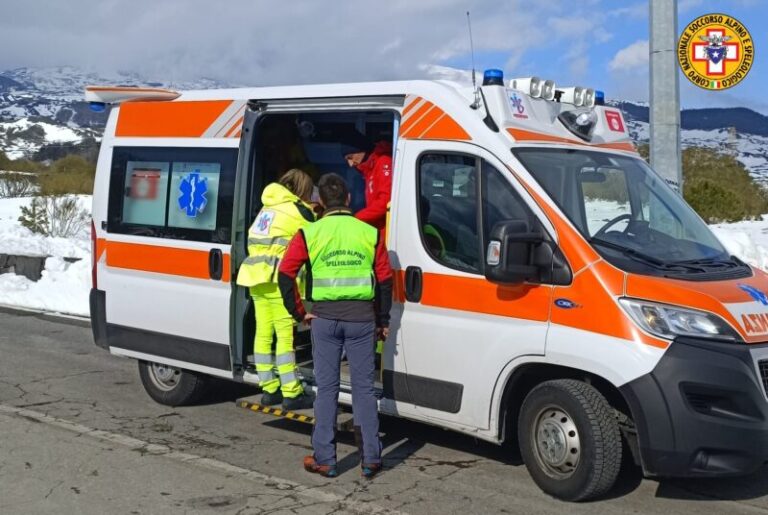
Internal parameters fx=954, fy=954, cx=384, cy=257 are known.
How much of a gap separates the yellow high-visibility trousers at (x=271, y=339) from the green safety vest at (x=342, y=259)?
1.12 m

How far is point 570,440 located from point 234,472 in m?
2.14

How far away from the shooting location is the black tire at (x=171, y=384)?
25.5ft

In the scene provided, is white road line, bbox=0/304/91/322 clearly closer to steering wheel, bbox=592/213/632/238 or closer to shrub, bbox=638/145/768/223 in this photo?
steering wheel, bbox=592/213/632/238

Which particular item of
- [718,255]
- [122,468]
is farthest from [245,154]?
[718,255]

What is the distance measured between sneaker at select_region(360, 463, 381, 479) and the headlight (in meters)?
1.90

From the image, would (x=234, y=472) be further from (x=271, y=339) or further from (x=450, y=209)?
(x=450, y=209)

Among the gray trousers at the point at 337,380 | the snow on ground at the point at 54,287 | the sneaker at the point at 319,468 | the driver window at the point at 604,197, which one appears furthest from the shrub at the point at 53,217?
the driver window at the point at 604,197

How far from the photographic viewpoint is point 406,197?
611cm

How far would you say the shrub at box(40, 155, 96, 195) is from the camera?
3072 centimetres

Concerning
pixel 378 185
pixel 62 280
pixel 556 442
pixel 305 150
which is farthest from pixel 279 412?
pixel 62 280

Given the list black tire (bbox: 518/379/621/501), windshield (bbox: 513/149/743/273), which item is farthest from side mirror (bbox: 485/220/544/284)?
black tire (bbox: 518/379/621/501)

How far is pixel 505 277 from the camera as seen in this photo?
5.34m

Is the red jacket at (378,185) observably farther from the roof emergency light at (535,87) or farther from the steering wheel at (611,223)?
the steering wheel at (611,223)

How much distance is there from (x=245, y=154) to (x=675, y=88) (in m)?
5.29
